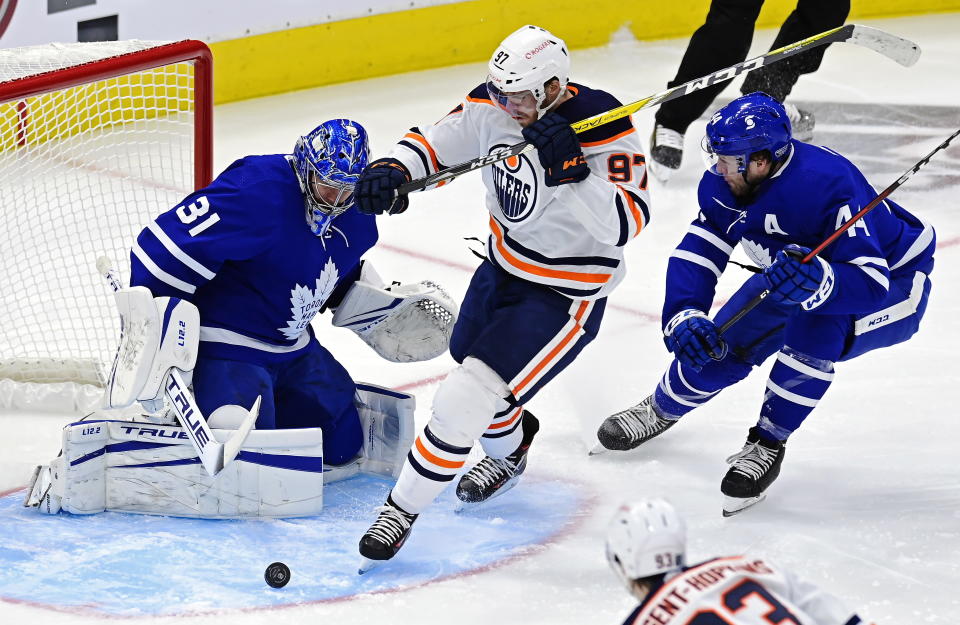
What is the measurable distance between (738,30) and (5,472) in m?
2.85

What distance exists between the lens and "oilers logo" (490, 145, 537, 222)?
2848mm

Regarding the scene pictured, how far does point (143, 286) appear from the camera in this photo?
2.82 metres

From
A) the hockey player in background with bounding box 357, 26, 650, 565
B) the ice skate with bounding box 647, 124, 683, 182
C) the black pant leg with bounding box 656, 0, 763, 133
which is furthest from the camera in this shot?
the ice skate with bounding box 647, 124, 683, 182

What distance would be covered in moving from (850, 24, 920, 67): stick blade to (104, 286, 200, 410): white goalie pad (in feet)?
5.29

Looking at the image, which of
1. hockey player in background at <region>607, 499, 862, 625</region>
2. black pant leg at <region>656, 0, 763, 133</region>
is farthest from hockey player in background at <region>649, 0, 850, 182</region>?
hockey player in background at <region>607, 499, 862, 625</region>

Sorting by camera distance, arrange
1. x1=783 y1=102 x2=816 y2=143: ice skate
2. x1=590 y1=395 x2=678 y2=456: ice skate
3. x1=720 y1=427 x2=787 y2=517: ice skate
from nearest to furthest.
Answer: x1=720 y1=427 x2=787 y2=517: ice skate → x1=590 y1=395 x2=678 y2=456: ice skate → x1=783 y1=102 x2=816 y2=143: ice skate

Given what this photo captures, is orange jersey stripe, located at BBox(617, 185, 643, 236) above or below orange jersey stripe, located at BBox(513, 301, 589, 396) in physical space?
above

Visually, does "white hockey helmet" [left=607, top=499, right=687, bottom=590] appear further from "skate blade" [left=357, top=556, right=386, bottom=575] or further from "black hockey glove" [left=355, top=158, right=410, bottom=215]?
"black hockey glove" [left=355, top=158, right=410, bottom=215]

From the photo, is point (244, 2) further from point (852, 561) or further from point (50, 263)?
point (852, 561)

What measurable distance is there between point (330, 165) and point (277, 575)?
797 mm

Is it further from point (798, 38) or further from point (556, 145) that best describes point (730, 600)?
point (798, 38)

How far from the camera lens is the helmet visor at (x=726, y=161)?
2818 mm

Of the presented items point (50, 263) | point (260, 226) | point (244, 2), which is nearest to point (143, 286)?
point (260, 226)

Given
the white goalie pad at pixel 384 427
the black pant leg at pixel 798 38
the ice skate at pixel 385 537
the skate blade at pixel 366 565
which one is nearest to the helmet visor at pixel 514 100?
the white goalie pad at pixel 384 427
